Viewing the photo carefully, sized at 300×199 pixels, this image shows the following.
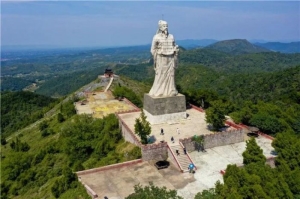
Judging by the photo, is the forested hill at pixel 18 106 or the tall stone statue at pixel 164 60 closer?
the tall stone statue at pixel 164 60

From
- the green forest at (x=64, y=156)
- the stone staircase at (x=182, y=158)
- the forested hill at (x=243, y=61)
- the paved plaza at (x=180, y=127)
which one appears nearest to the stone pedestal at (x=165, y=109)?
the paved plaza at (x=180, y=127)

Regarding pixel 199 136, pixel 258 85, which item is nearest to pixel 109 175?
pixel 199 136

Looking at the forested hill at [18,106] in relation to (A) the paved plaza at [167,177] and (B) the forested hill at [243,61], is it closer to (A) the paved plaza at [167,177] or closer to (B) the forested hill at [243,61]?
(A) the paved plaza at [167,177]

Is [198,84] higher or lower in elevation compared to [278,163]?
lower

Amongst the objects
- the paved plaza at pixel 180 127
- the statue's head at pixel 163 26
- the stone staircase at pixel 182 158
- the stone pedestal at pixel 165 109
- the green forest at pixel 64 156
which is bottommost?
the green forest at pixel 64 156

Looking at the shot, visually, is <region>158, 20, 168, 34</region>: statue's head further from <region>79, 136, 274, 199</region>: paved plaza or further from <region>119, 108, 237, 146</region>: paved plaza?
<region>79, 136, 274, 199</region>: paved plaza

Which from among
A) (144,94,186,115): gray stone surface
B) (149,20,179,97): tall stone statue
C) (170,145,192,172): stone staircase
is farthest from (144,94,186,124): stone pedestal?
(170,145,192,172): stone staircase

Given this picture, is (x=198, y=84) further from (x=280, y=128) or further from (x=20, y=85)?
(x=20, y=85)

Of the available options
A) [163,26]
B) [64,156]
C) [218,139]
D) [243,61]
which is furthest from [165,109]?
[243,61]
